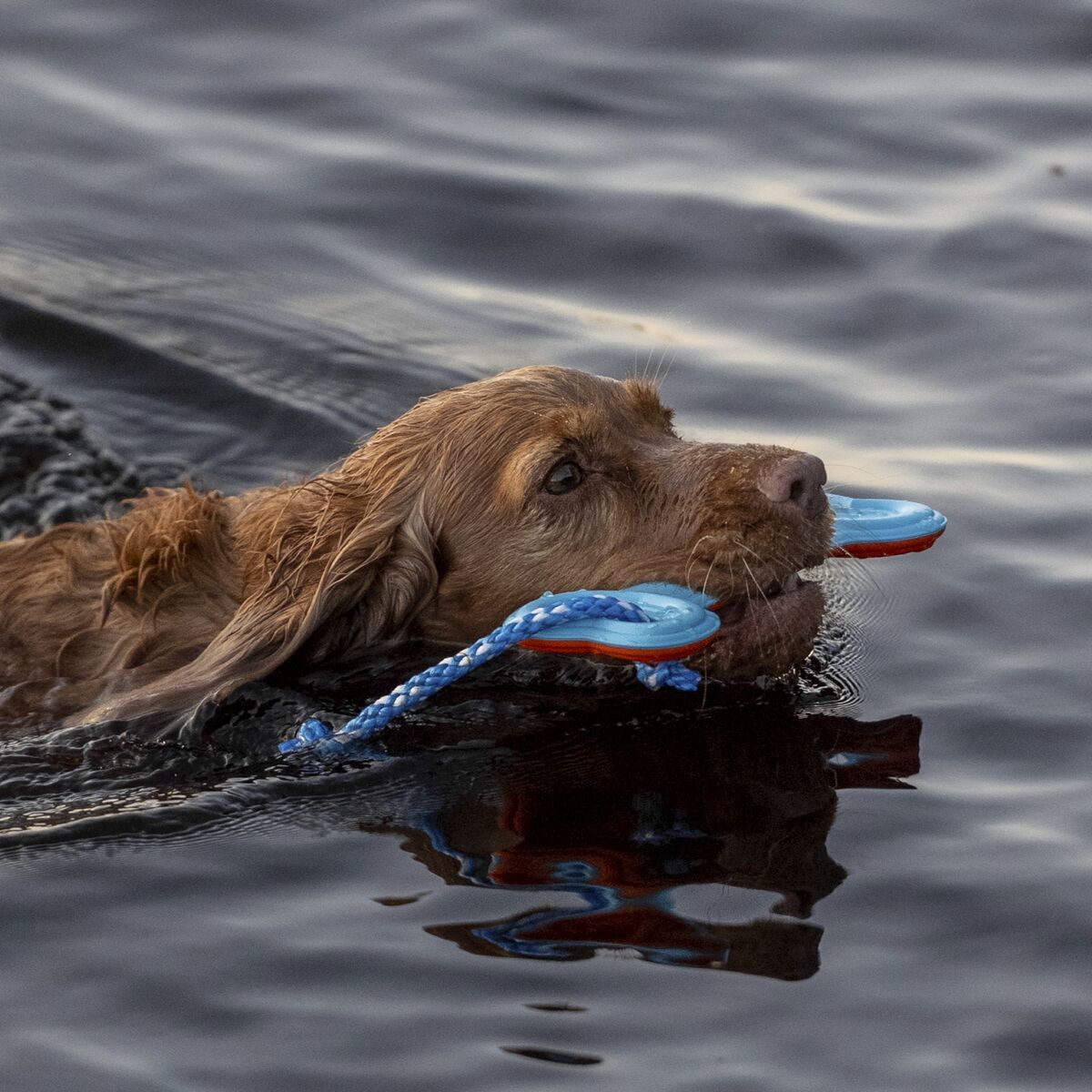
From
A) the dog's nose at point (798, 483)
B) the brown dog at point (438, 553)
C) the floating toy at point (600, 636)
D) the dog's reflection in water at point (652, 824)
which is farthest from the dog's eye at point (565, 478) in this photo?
the dog's reflection in water at point (652, 824)

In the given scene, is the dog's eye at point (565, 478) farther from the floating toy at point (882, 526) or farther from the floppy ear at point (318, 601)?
the floating toy at point (882, 526)

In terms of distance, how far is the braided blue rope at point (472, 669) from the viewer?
18.6 ft

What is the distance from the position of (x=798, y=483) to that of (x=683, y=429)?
109 inches

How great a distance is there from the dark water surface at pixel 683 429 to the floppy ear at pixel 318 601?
0.16 metres

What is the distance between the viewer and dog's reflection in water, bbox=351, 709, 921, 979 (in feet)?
16.4

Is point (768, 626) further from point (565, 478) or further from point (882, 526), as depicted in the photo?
point (565, 478)

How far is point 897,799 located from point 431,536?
1617 millimetres

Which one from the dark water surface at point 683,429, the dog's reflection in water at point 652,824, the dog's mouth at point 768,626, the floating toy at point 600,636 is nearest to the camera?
the dark water surface at point 683,429

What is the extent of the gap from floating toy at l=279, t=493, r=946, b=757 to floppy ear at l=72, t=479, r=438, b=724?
11.2 inches

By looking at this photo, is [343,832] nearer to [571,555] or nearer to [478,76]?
[571,555]

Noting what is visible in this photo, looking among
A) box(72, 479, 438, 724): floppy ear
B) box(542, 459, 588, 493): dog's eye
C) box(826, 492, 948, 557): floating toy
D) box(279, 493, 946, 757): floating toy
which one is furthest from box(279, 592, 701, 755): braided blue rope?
box(826, 492, 948, 557): floating toy

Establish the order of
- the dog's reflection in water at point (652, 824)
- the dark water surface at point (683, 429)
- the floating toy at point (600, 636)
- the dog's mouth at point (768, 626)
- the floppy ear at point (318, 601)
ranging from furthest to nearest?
the floppy ear at point (318, 601) → the dog's mouth at point (768, 626) → the floating toy at point (600, 636) → the dog's reflection in water at point (652, 824) → the dark water surface at point (683, 429)

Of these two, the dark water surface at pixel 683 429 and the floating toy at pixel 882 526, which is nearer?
the dark water surface at pixel 683 429

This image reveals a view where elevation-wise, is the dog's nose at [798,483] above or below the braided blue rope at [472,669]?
above
